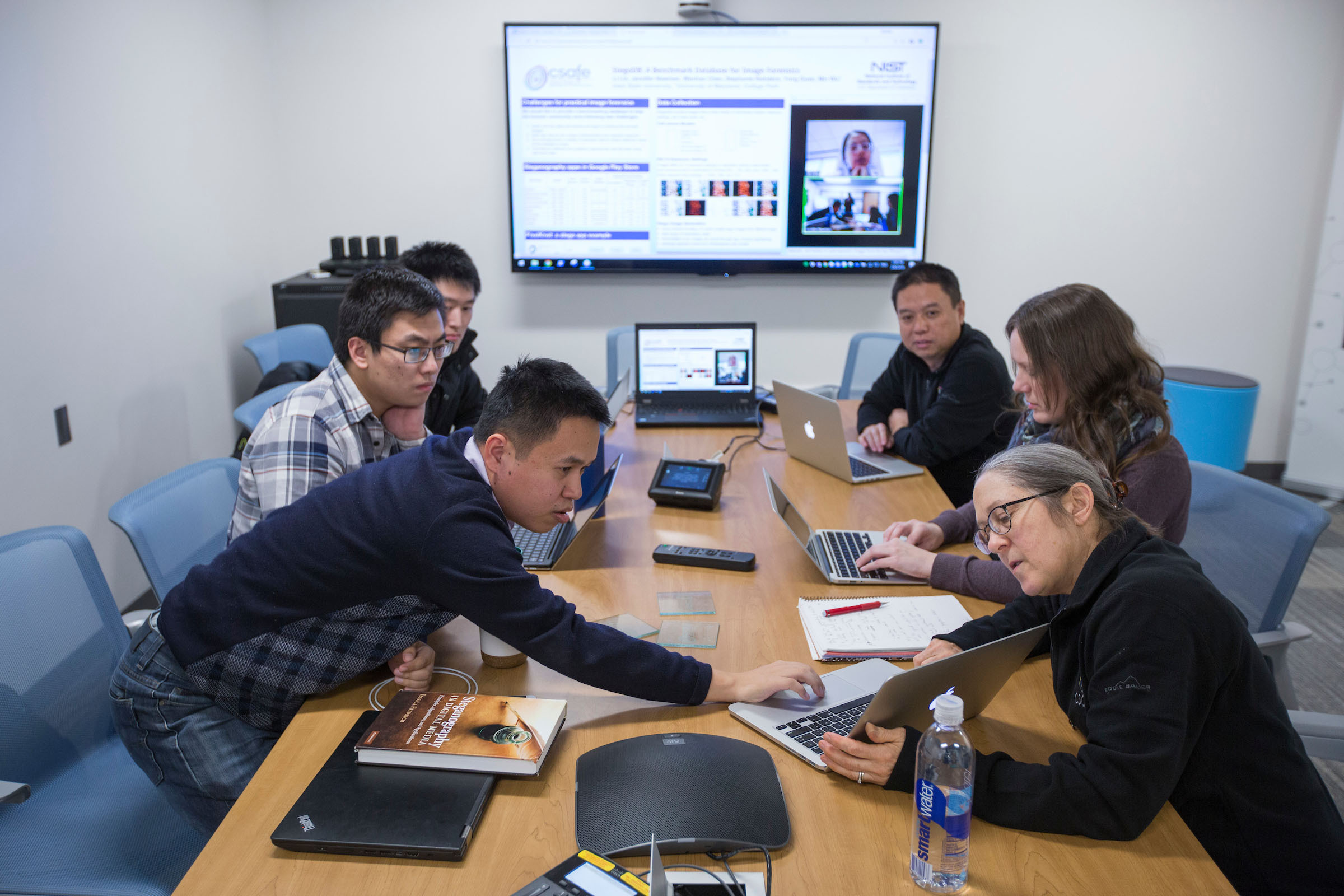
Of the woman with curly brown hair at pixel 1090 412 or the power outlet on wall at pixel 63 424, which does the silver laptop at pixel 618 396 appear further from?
the power outlet on wall at pixel 63 424

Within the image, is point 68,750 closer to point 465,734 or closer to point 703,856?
point 465,734

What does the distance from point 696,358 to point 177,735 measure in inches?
90.0

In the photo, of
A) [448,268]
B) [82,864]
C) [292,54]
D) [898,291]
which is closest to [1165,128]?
[898,291]

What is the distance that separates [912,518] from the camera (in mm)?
2434

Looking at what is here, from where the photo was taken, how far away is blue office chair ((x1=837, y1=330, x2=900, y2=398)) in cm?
398

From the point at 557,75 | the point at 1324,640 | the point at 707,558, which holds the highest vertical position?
the point at 557,75

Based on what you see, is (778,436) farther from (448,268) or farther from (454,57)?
(454,57)

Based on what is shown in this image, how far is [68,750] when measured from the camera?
1.64m

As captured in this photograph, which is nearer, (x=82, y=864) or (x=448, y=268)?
(x=82, y=864)

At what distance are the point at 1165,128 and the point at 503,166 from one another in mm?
3306

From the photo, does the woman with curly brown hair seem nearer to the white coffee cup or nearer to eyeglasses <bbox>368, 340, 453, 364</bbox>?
the white coffee cup

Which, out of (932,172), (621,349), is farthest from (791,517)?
(932,172)

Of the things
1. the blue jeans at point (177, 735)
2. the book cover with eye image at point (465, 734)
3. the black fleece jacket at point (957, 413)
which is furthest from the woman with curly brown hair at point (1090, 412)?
the blue jeans at point (177, 735)

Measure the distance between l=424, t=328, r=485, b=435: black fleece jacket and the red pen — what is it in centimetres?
153
